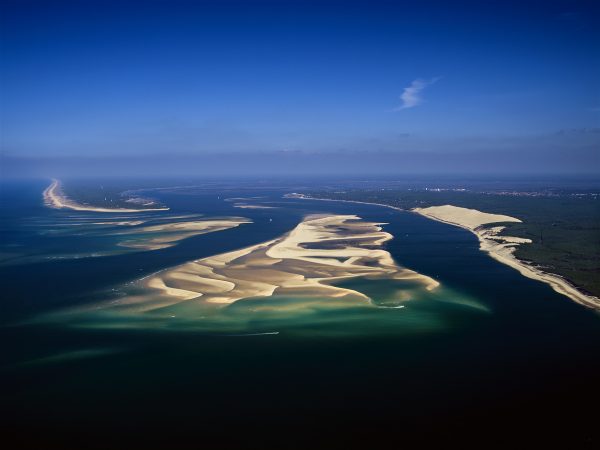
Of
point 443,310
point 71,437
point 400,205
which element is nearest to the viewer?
point 71,437

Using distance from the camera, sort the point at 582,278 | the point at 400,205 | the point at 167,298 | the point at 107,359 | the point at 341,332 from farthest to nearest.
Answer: the point at 400,205
the point at 582,278
the point at 167,298
the point at 341,332
the point at 107,359

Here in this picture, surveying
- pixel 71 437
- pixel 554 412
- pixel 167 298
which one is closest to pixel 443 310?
pixel 554 412

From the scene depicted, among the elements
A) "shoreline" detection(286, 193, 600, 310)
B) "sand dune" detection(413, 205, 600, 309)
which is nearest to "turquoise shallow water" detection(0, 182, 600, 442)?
"shoreline" detection(286, 193, 600, 310)

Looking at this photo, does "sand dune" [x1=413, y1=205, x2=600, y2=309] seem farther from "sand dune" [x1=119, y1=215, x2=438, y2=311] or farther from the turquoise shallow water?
"sand dune" [x1=119, y1=215, x2=438, y2=311]

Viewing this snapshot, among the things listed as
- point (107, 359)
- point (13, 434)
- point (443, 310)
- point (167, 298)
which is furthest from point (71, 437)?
point (443, 310)

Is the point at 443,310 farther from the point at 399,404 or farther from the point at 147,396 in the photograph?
the point at 147,396

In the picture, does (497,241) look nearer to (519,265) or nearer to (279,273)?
(519,265)

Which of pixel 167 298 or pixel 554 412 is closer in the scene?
pixel 554 412
